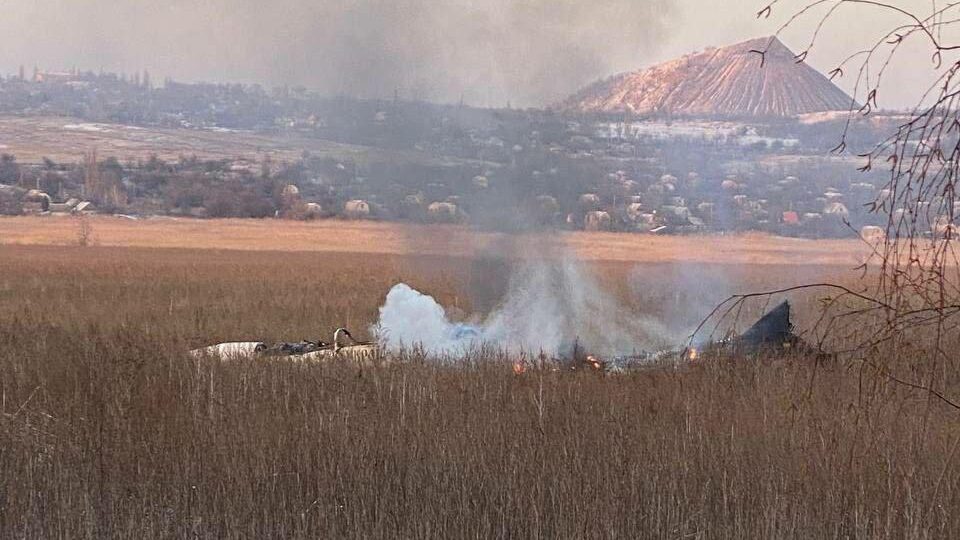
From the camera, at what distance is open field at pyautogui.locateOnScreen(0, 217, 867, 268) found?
22.8m

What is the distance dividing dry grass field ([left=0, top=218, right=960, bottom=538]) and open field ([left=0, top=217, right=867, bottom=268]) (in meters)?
1.71

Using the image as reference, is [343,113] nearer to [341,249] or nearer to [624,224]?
[624,224]

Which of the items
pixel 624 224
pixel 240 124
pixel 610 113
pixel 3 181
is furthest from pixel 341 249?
pixel 610 113

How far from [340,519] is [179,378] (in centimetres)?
436

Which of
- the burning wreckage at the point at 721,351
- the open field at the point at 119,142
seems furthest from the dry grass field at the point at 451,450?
the open field at the point at 119,142

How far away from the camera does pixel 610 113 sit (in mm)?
25703

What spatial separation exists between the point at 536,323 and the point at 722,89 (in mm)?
14130

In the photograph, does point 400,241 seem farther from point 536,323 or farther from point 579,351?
point 579,351

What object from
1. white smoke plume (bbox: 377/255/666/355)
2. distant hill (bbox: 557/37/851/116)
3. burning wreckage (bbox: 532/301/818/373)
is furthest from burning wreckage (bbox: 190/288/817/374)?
distant hill (bbox: 557/37/851/116)

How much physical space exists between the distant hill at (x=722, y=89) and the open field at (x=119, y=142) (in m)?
40.1

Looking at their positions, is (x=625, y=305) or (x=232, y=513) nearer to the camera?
(x=232, y=513)

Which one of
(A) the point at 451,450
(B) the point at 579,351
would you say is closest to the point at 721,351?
(B) the point at 579,351

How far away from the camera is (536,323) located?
59.1ft

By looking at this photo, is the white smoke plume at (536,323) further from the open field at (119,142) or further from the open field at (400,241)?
the open field at (119,142)
